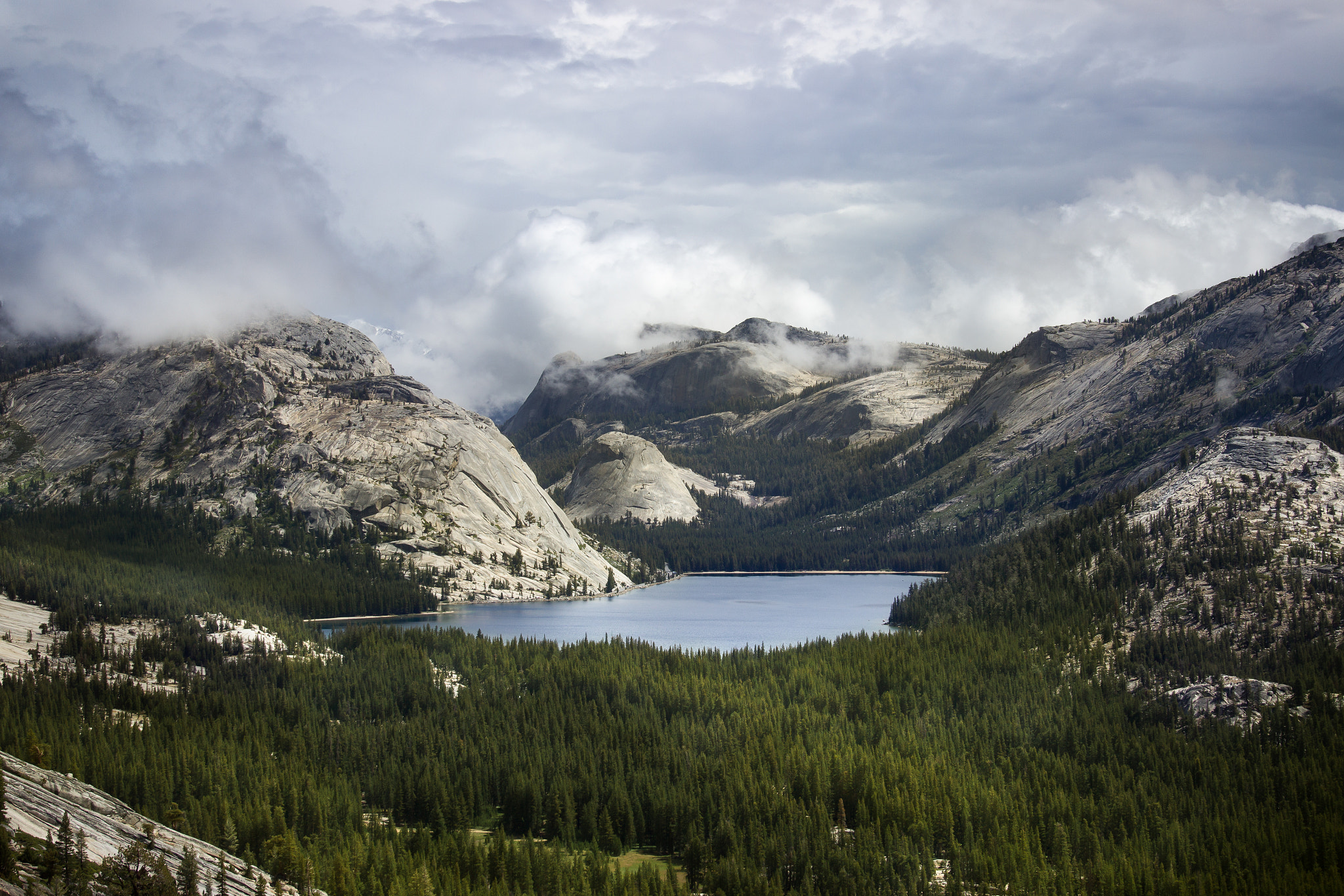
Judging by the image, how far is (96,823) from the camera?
2475 inches

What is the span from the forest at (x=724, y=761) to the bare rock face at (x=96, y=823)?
13.4 feet

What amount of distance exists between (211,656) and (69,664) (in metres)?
14.3

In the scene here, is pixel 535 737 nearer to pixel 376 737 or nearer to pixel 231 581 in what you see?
pixel 376 737

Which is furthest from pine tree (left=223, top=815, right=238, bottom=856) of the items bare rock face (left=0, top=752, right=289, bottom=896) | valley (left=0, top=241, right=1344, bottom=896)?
bare rock face (left=0, top=752, right=289, bottom=896)

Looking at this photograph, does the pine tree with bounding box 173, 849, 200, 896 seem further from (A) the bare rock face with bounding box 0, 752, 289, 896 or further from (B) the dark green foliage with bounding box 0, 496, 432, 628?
(B) the dark green foliage with bounding box 0, 496, 432, 628

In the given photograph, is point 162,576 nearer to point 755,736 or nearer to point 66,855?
point 755,736

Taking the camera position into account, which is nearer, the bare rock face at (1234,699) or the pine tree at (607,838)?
the pine tree at (607,838)

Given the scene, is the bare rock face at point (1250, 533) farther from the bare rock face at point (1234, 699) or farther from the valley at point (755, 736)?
the bare rock face at point (1234, 699)

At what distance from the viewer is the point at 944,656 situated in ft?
402

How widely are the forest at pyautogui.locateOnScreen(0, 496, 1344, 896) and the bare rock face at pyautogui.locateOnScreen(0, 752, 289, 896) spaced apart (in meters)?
4.07

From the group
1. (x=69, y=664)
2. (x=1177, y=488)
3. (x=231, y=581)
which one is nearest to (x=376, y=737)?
(x=69, y=664)

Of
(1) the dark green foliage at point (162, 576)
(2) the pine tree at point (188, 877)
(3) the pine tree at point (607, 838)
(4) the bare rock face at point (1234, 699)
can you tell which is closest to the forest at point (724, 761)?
(3) the pine tree at point (607, 838)

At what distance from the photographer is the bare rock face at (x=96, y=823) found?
5859cm

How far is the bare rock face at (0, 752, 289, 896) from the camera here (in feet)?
192
